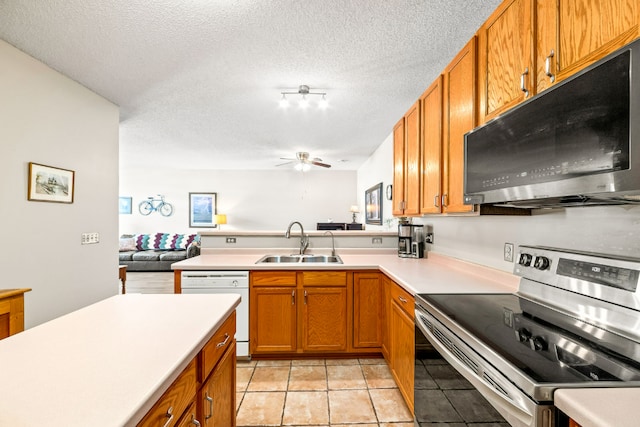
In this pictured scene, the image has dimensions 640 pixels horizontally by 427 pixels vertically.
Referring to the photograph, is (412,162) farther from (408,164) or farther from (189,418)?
(189,418)

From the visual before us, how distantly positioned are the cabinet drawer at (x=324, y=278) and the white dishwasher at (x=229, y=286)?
0.52m

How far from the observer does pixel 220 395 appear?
3.97 feet

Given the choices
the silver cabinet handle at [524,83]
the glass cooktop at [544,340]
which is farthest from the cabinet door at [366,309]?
the silver cabinet handle at [524,83]

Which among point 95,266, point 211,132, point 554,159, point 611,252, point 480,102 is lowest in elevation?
point 95,266

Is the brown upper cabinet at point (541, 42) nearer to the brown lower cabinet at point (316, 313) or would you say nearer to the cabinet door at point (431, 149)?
the cabinet door at point (431, 149)

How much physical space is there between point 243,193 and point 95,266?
4.54 metres

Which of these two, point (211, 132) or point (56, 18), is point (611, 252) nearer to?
point (56, 18)

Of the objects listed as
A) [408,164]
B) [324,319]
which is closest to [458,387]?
[324,319]

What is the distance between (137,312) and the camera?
1170 millimetres

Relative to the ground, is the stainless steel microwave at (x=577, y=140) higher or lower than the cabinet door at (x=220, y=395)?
higher

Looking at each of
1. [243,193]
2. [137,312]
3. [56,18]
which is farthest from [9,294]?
[243,193]

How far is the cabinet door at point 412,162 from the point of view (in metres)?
2.36

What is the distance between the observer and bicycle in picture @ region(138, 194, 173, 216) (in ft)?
24.1

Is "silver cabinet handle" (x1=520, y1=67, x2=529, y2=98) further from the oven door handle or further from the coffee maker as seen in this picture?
the coffee maker
